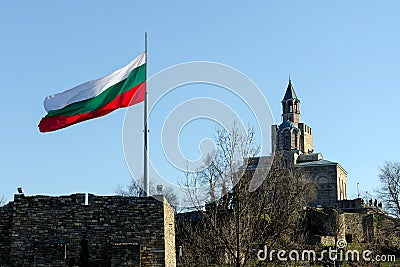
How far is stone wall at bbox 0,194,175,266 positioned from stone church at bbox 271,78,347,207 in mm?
68358

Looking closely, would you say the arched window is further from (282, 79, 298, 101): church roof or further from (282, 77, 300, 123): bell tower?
(282, 79, 298, 101): church roof

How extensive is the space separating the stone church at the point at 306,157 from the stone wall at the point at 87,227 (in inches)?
2691

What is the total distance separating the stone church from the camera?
9675 cm

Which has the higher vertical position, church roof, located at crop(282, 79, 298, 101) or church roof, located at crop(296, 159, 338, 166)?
church roof, located at crop(282, 79, 298, 101)

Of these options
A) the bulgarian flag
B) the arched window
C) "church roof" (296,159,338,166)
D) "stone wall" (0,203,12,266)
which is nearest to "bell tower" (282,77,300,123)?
the arched window

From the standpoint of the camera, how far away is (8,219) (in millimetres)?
21219

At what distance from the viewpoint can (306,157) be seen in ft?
336

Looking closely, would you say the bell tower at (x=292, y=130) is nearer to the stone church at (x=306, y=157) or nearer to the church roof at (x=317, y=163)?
the stone church at (x=306, y=157)

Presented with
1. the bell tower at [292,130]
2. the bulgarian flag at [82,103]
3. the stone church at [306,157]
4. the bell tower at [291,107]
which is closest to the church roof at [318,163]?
the stone church at [306,157]

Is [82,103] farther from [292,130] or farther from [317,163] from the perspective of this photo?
[292,130]

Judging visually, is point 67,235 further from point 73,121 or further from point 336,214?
point 336,214

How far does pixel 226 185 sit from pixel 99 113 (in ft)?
26.4

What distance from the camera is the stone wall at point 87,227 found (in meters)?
20.7

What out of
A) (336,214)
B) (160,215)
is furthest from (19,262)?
(336,214)
